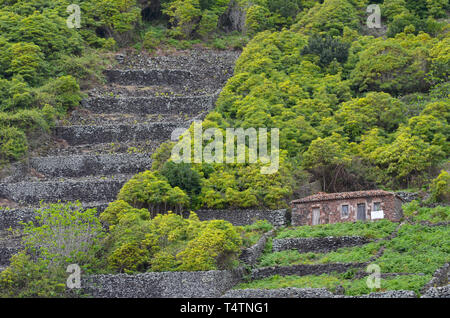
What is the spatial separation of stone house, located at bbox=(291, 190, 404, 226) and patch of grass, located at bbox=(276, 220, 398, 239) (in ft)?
2.91

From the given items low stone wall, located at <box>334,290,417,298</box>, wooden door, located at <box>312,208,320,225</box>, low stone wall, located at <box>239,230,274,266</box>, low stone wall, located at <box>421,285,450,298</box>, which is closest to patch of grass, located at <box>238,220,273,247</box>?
low stone wall, located at <box>239,230,274,266</box>

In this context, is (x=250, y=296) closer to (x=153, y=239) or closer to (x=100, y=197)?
(x=153, y=239)

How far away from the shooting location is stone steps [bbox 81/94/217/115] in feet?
216

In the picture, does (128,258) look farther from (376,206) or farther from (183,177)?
(376,206)

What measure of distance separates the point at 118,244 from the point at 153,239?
1691 mm

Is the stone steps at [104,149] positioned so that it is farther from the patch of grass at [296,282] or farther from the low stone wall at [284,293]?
the low stone wall at [284,293]

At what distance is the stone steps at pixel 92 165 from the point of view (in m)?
57.9

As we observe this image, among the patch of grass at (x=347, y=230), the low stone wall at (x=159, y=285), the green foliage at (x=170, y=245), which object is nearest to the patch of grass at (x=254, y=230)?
the patch of grass at (x=347, y=230)

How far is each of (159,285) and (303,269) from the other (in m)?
6.92

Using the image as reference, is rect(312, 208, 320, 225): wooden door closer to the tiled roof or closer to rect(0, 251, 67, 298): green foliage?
the tiled roof

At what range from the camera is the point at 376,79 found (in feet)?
218

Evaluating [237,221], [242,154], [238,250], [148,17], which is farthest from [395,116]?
[148,17]

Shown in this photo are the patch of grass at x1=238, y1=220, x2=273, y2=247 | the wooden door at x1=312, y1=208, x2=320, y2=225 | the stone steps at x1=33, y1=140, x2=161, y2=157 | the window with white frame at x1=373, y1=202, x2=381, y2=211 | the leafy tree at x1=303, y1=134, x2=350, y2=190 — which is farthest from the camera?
the stone steps at x1=33, y1=140, x2=161, y2=157

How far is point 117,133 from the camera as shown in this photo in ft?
205
